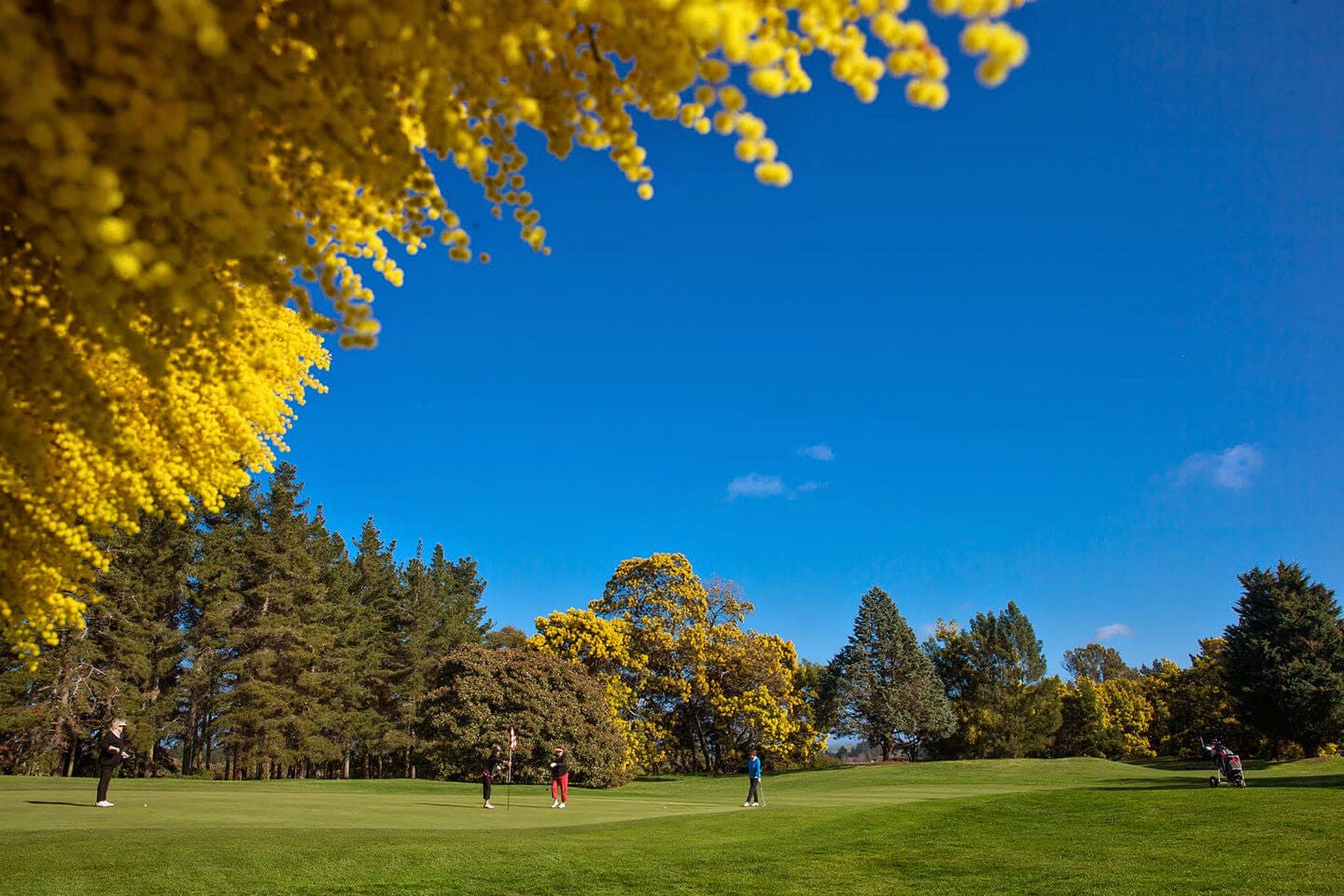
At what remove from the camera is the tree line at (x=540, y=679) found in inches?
1325

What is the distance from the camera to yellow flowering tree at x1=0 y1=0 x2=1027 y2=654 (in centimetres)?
229

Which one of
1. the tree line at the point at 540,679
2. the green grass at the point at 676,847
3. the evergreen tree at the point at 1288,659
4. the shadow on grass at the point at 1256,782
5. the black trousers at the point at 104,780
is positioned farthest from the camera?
the evergreen tree at the point at 1288,659

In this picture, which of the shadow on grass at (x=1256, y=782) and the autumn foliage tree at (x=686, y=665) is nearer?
the shadow on grass at (x=1256, y=782)

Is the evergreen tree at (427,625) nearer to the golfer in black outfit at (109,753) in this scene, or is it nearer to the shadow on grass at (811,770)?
the shadow on grass at (811,770)

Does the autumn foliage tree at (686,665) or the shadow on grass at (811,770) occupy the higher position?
the autumn foliage tree at (686,665)

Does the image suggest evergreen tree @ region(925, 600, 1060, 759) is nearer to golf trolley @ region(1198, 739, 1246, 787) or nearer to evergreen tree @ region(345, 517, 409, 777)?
golf trolley @ region(1198, 739, 1246, 787)

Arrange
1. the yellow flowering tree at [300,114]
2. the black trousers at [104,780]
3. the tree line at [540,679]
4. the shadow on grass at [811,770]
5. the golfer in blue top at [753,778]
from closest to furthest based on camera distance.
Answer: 1. the yellow flowering tree at [300,114]
2. the black trousers at [104,780]
3. the golfer in blue top at [753,778]
4. the tree line at [540,679]
5. the shadow on grass at [811,770]

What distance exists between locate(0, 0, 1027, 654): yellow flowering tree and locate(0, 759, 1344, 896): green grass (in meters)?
9.44

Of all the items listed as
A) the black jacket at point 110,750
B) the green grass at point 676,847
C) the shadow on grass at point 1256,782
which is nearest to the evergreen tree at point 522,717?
the green grass at point 676,847

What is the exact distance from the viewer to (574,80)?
2.66 metres

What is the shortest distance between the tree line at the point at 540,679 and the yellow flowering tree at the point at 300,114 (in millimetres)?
28586

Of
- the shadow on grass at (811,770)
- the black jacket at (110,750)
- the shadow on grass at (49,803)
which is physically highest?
the black jacket at (110,750)

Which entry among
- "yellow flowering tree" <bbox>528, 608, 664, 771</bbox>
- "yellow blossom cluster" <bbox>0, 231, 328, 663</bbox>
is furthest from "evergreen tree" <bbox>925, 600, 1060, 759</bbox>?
"yellow blossom cluster" <bbox>0, 231, 328, 663</bbox>

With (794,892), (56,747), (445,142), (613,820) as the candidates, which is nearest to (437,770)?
(613,820)
